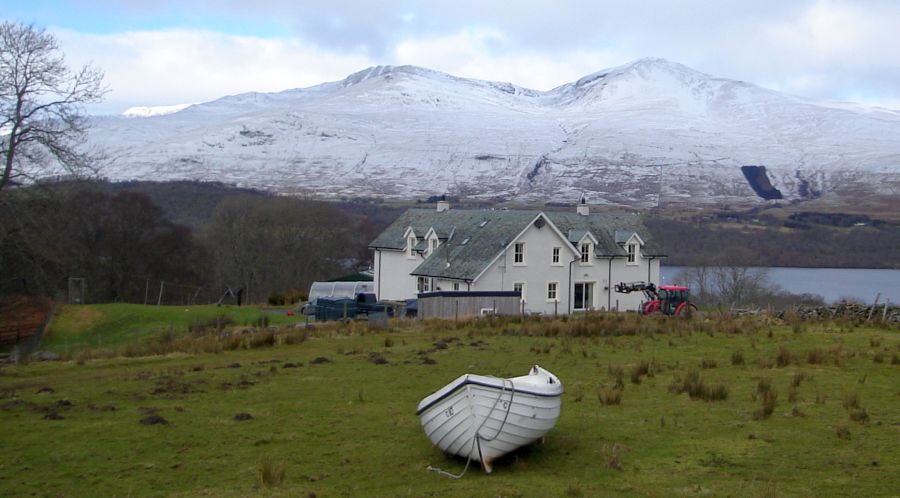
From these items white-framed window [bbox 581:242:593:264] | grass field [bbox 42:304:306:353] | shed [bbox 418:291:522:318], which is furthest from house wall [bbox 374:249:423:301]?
shed [bbox 418:291:522:318]

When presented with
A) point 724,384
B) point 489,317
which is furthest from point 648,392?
point 489,317

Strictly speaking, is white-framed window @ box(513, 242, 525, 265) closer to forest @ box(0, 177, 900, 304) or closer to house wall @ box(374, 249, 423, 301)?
house wall @ box(374, 249, 423, 301)

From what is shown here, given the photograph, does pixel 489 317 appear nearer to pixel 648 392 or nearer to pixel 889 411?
pixel 648 392

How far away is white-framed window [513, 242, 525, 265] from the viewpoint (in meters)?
55.7

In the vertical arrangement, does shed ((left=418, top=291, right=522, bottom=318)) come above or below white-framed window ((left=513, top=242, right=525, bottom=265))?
below

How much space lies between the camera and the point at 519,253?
5597cm

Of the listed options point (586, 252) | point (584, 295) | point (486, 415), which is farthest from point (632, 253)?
point (486, 415)

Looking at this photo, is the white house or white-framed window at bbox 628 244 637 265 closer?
the white house

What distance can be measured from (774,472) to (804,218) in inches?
6984

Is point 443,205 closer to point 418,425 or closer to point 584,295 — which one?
point 584,295

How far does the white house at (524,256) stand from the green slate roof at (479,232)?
2.6 inches

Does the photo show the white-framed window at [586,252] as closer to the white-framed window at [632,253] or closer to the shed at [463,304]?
the white-framed window at [632,253]

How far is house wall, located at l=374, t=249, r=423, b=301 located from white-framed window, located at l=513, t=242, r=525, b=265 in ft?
26.2

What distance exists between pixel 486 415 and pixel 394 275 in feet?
166
